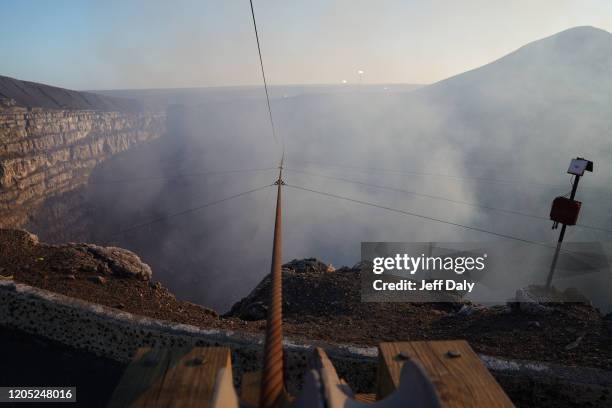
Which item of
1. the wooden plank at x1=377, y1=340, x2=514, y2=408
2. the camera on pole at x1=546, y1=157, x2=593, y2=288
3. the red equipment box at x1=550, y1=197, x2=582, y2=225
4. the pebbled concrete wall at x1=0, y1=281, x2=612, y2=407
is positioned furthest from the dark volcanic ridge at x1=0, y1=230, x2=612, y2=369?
the red equipment box at x1=550, y1=197, x2=582, y2=225

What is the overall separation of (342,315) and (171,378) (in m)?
8.68

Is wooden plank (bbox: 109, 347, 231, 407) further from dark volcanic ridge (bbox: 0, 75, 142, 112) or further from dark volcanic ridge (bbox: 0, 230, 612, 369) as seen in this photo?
dark volcanic ridge (bbox: 0, 75, 142, 112)

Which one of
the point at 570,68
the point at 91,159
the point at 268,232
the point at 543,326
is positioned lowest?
the point at 268,232

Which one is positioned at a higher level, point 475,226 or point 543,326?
point 543,326

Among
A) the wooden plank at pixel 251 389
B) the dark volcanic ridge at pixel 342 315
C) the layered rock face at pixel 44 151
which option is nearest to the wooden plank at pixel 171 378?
the wooden plank at pixel 251 389

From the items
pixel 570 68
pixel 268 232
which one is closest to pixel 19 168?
pixel 268 232

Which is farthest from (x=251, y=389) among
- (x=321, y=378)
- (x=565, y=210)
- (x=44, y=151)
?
(x=44, y=151)

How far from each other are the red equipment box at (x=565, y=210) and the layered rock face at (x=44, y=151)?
66.0 metres

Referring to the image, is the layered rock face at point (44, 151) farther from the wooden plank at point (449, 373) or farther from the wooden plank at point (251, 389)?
the wooden plank at point (449, 373)

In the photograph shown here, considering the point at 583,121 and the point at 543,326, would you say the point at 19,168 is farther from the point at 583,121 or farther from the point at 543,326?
the point at 583,121

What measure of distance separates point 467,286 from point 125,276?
892 inches

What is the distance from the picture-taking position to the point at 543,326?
26.6 ft

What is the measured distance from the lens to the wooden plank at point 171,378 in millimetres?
1843

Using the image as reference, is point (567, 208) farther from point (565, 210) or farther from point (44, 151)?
point (44, 151)
